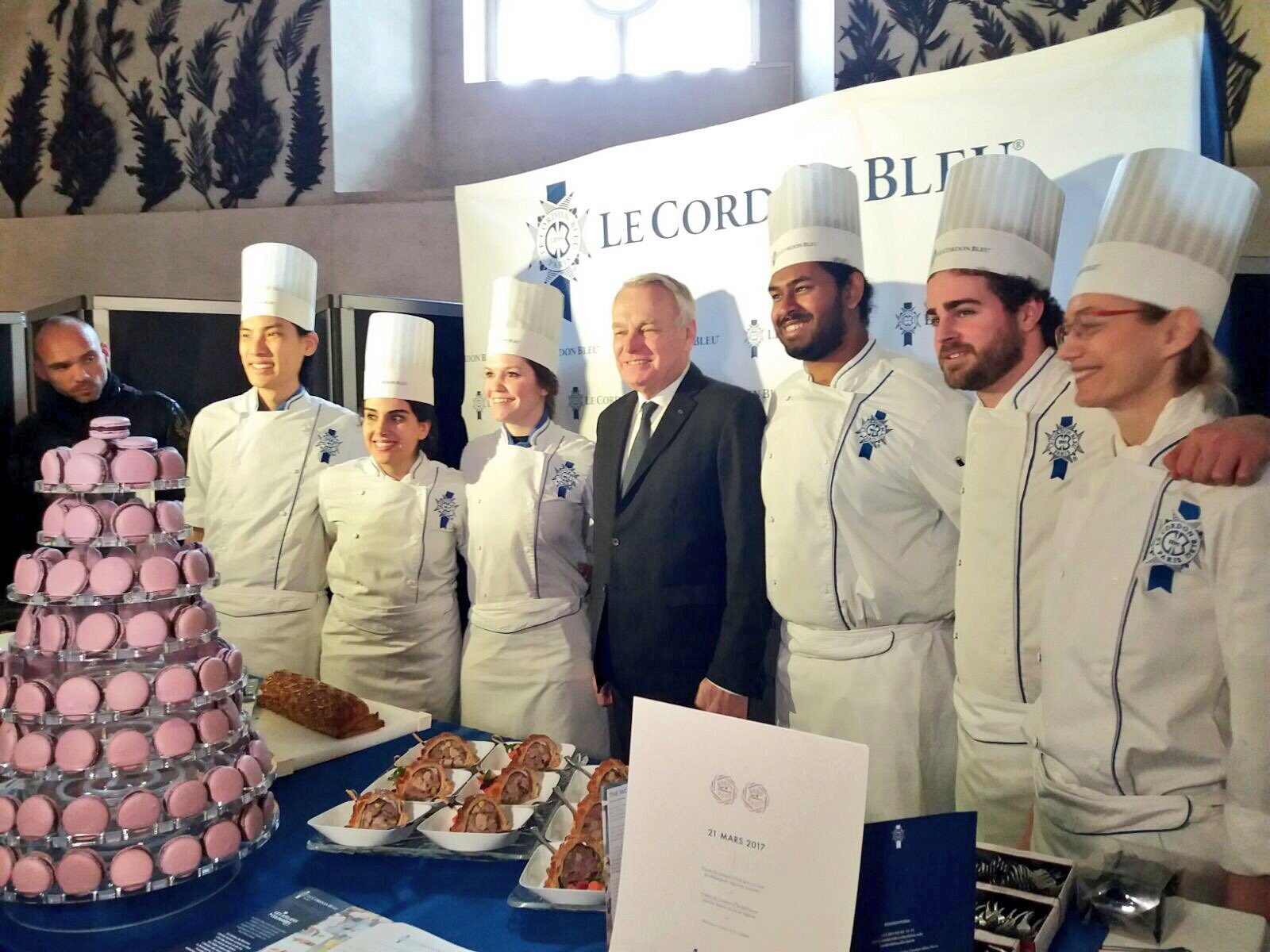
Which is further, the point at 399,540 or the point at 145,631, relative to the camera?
the point at 399,540

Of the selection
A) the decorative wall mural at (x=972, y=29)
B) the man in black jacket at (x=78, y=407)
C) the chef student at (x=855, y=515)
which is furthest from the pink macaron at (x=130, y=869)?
the decorative wall mural at (x=972, y=29)

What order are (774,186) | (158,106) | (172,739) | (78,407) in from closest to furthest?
(172,739)
(774,186)
(78,407)
(158,106)

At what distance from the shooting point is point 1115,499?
4.86ft

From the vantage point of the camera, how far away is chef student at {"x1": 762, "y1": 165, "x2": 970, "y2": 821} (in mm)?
1722

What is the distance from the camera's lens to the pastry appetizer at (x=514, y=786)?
1.69m

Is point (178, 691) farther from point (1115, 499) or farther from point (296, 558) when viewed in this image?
point (1115, 499)

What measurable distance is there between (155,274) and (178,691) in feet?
6.25

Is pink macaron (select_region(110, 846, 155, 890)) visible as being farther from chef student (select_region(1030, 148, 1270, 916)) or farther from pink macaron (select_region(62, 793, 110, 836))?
chef student (select_region(1030, 148, 1270, 916))

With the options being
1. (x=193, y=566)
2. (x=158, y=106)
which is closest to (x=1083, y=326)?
(x=193, y=566)

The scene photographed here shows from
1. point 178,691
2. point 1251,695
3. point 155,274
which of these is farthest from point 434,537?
point 1251,695

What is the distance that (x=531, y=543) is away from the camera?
234 centimetres

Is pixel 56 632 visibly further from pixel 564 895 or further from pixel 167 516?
pixel 564 895

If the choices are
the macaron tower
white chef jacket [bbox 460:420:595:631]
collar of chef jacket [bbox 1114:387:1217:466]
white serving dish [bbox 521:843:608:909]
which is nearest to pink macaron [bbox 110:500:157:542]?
the macaron tower

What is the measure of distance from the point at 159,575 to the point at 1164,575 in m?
1.46
